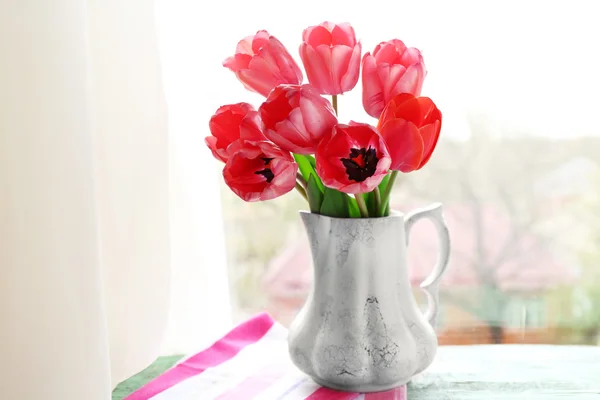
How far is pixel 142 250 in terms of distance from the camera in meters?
0.90

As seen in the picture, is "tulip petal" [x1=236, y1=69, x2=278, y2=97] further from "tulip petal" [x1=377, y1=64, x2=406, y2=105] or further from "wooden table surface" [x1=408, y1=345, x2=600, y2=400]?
"wooden table surface" [x1=408, y1=345, x2=600, y2=400]

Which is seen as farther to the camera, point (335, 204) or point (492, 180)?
point (492, 180)

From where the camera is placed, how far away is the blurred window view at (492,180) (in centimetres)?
118

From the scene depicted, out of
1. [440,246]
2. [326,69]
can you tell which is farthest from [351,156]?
[440,246]

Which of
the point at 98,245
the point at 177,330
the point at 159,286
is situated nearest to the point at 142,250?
the point at 159,286

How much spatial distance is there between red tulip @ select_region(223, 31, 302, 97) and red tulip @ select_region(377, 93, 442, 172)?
119mm

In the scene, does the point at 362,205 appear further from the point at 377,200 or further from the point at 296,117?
the point at 296,117

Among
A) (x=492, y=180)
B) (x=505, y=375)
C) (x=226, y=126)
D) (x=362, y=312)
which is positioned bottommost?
(x=505, y=375)

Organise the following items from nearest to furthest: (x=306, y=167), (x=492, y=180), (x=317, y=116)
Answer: (x=317, y=116) < (x=306, y=167) < (x=492, y=180)

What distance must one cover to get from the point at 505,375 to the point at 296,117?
434 millimetres

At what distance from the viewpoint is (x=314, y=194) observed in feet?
2.44

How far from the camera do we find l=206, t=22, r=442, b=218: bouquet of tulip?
63cm

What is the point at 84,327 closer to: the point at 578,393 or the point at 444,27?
the point at 578,393

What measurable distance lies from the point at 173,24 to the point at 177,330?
1.58 ft
